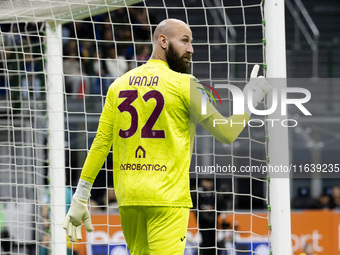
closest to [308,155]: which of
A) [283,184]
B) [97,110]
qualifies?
[97,110]

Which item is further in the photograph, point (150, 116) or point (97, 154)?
point (97, 154)

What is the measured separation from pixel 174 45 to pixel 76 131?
192 cm

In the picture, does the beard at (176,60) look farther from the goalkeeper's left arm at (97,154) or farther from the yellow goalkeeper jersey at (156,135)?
the goalkeeper's left arm at (97,154)

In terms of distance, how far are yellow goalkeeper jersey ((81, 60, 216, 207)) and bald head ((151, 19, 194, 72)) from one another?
0.05 m

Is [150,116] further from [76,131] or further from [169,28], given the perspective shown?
[76,131]

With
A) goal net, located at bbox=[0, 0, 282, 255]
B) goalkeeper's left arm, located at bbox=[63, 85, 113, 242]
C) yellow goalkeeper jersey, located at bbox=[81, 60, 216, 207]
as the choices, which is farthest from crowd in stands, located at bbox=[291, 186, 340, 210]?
yellow goalkeeper jersey, located at bbox=[81, 60, 216, 207]

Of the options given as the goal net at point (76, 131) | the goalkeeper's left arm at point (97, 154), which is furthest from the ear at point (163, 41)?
the goal net at point (76, 131)

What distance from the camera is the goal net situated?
17.5 feet

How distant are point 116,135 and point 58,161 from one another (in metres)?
2.06

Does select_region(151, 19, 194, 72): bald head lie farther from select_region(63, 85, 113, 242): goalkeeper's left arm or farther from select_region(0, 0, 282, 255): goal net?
select_region(0, 0, 282, 255): goal net

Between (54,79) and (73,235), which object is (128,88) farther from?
(54,79)

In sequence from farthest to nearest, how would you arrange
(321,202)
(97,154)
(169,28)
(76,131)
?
(321,202) < (76,131) < (97,154) < (169,28)

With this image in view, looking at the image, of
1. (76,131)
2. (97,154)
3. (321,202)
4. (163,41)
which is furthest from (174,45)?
(321,202)

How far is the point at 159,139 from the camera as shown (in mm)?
3373
